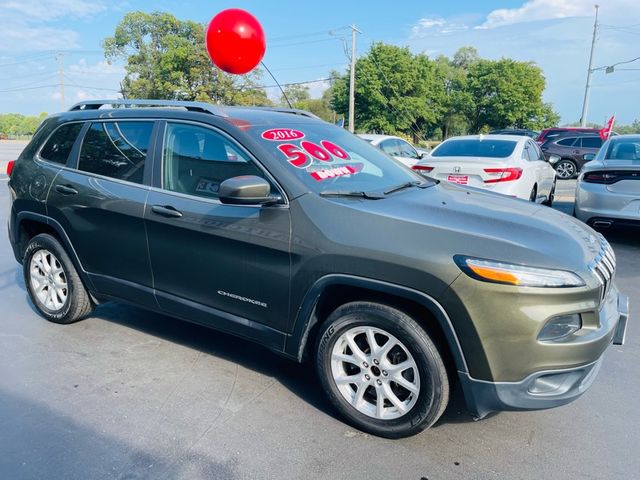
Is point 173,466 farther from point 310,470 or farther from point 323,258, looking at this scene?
point 323,258

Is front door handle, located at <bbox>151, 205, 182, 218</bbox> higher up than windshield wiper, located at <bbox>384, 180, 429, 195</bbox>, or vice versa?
windshield wiper, located at <bbox>384, 180, 429, 195</bbox>

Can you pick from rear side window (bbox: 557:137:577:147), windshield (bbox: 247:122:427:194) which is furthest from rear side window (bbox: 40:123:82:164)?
rear side window (bbox: 557:137:577:147)

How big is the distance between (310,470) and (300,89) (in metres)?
86.2

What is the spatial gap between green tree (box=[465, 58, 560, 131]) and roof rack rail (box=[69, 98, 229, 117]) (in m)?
49.5

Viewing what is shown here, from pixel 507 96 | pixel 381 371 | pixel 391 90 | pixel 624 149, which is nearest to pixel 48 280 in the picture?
pixel 381 371

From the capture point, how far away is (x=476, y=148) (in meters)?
7.72

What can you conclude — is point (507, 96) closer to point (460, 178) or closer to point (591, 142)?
point (591, 142)

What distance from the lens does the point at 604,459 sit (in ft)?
8.03

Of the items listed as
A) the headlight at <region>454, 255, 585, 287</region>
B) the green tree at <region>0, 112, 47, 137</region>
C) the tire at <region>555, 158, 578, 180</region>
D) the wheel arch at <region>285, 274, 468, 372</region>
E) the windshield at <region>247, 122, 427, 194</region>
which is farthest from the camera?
the green tree at <region>0, 112, 47, 137</region>

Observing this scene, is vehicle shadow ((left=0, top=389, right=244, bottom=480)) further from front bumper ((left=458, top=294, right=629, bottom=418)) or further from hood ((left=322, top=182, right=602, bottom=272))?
hood ((left=322, top=182, right=602, bottom=272))

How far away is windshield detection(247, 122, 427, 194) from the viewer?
9.49 ft

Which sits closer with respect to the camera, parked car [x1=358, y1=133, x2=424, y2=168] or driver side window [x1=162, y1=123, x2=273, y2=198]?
driver side window [x1=162, y1=123, x2=273, y2=198]

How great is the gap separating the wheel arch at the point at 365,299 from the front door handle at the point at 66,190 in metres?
2.15

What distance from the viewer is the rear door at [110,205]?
3356 mm
